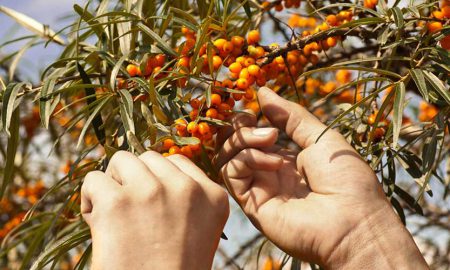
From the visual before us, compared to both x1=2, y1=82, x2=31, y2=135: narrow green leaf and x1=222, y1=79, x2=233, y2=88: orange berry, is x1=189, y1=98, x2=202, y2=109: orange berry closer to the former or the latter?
x1=222, y1=79, x2=233, y2=88: orange berry

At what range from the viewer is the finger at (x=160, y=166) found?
1.03 meters

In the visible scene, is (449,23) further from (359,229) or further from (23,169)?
(23,169)

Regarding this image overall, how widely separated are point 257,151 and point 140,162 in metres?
0.27

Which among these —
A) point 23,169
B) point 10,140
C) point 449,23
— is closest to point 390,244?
point 449,23

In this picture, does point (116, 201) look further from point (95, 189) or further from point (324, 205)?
point (324, 205)

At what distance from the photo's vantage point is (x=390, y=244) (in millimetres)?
1249

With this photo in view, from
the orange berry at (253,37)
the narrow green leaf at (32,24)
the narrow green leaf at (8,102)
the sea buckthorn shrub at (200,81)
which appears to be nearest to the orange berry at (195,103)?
the sea buckthorn shrub at (200,81)

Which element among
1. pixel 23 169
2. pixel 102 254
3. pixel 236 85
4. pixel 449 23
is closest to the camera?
pixel 102 254

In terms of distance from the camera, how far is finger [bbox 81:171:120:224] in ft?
3.30

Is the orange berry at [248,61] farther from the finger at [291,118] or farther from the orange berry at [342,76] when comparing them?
the orange berry at [342,76]

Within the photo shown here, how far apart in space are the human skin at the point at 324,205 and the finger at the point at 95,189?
0.29 meters

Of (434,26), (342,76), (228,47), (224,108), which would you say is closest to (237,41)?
(228,47)

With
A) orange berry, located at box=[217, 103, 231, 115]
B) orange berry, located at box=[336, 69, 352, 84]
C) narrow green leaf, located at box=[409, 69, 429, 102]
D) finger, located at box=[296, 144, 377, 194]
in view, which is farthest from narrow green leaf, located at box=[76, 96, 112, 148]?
orange berry, located at box=[336, 69, 352, 84]

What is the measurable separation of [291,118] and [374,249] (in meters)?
0.31
